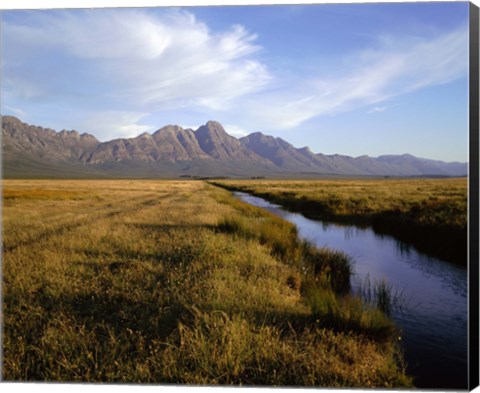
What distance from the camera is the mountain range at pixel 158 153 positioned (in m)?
6.98

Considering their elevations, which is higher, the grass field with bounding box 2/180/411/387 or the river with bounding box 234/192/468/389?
the grass field with bounding box 2/180/411/387

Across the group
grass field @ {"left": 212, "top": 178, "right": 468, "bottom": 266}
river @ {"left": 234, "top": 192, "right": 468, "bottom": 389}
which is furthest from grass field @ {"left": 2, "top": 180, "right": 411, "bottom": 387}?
grass field @ {"left": 212, "top": 178, "right": 468, "bottom": 266}

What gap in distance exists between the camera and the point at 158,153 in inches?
518

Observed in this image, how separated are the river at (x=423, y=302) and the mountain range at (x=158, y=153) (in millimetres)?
2871

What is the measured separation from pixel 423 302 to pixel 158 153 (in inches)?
410

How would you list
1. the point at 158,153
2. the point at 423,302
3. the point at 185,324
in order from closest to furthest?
the point at 185,324 < the point at 423,302 < the point at 158,153

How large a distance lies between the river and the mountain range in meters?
2.87

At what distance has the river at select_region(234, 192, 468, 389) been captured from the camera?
4910 millimetres

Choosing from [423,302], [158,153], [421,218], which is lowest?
[423,302]

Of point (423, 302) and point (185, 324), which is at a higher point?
point (185, 324)

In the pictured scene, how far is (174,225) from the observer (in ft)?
41.8

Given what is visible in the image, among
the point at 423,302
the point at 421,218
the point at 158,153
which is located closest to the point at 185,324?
the point at 423,302

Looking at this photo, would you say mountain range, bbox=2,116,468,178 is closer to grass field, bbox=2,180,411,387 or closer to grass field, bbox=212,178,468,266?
grass field, bbox=212,178,468,266

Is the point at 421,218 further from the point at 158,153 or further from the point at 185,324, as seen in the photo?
the point at 185,324
